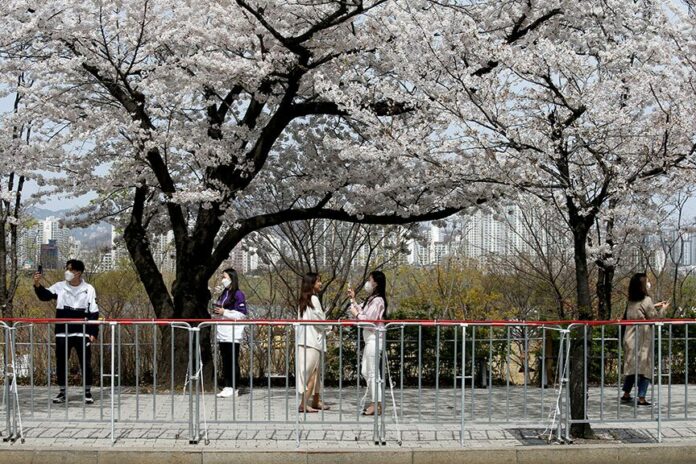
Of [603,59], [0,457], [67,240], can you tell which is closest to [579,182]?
[603,59]

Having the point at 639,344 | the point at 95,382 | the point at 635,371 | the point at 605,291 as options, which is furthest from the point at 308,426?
the point at 605,291

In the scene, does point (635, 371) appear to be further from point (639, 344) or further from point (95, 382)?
point (95, 382)

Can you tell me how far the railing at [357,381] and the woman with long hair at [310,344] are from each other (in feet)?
0.74

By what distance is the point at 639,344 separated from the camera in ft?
36.0

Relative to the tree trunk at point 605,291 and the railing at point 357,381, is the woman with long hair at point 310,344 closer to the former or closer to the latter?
the railing at point 357,381

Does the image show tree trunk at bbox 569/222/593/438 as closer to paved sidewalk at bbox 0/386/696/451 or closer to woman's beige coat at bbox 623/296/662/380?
paved sidewalk at bbox 0/386/696/451

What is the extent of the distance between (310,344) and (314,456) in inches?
77.6

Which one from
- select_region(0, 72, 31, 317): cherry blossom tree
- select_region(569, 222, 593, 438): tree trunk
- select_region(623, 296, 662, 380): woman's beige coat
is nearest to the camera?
select_region(569, 222, 593, 438): tree trunk

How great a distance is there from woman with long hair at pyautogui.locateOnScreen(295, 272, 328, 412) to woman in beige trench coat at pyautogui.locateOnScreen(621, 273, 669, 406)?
3406mm

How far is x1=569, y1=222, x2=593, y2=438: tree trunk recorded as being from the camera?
1039cm

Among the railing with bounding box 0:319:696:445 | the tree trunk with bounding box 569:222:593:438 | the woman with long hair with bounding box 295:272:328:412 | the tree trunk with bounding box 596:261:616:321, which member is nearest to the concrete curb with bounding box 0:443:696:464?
the railing with bounding box 0:319:696:445

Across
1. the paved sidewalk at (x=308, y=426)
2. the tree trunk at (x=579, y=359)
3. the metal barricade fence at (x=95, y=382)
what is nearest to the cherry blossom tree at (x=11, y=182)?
the metal barricade fence at (x=95, y=382)

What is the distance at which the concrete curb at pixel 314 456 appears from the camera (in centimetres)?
962

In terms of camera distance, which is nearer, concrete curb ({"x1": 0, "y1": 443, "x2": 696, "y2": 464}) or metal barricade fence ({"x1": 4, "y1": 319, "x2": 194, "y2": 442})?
concrete curb ({"x1": 0, "y1": 443, "x2": 696, "y2": 464})
